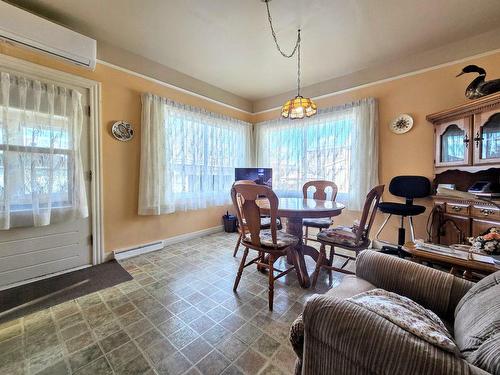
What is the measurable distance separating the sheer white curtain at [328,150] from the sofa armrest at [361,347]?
283 centimetres

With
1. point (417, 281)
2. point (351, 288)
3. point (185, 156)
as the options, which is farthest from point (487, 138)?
point (185, 156)

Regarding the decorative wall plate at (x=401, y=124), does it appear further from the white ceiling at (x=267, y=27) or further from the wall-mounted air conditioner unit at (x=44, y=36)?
Result: the wall-mounted air conditioner unit at (x=44, y=36)

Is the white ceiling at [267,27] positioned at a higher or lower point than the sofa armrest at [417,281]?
higher

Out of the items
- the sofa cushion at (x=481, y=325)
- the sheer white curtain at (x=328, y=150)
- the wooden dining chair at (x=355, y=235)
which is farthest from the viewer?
the sheer white curtain at (x=328, y=150)

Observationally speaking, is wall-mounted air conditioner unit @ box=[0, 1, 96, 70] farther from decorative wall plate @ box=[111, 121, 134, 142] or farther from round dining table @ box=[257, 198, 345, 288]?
round dining table @ box=[257, 198, 345, 288]

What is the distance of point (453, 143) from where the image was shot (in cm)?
244

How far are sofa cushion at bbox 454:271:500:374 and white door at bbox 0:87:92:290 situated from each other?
3180mm

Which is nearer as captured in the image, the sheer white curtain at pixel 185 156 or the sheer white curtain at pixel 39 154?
the sheer white curtain at pixel 39 154

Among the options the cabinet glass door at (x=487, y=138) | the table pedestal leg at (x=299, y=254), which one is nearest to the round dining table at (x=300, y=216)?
the table pedestal leg at (x=299, y=254)

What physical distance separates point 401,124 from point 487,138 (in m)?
0.94

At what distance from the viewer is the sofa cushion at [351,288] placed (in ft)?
3.58

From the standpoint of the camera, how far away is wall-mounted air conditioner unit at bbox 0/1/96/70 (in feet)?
5.88

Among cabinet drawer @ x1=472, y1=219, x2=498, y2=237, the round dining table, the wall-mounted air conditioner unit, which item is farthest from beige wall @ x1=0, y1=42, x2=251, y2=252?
cabinet drawer @ x1=472, y1=219, x2=498, y2=237

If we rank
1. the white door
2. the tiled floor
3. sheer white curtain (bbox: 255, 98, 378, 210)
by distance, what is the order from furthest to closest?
sheer white curtain (bbox: 255, 98, 378, 210), the white door, the tiled floor
